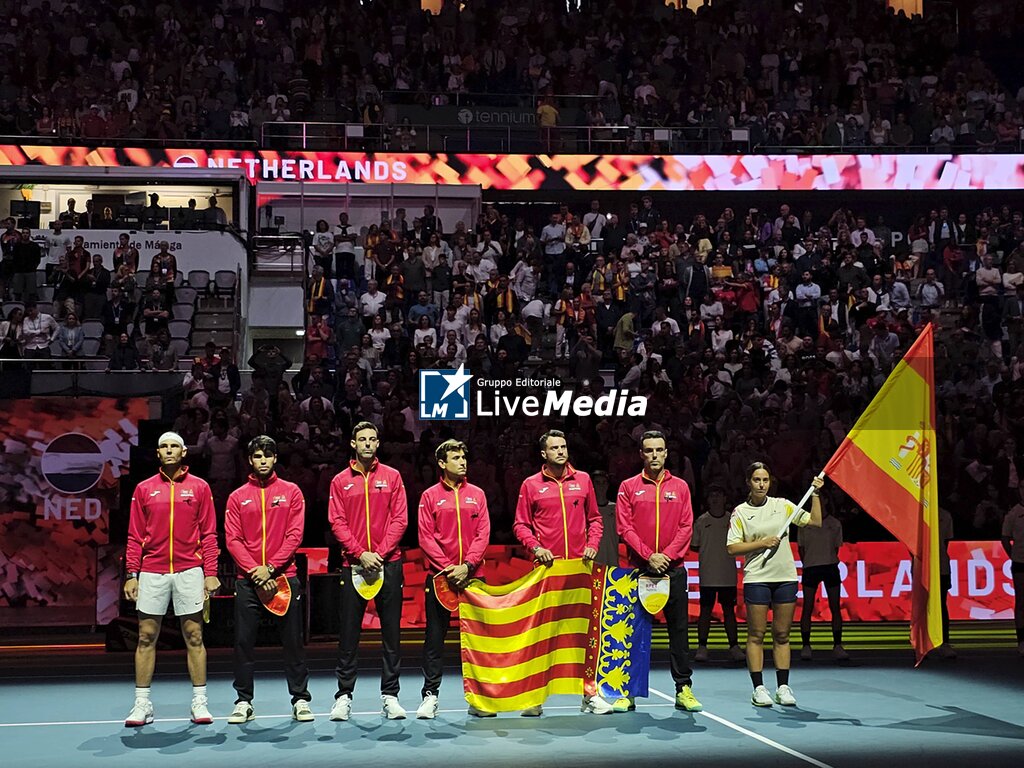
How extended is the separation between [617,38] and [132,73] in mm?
11647

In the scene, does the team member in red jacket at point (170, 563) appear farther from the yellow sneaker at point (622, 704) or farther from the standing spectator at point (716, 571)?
the standing spectator at point (716, 571)

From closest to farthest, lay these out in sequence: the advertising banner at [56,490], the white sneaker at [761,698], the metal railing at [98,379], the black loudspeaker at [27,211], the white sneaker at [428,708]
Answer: the white sneaker at [428,708] → the white sneaker at [761,698] → the advertising banner at [56,490] → the metal railing at [98,379] → the black loudspeaker at [27,211]

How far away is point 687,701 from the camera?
1058cm

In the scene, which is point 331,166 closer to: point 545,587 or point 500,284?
point 500,284

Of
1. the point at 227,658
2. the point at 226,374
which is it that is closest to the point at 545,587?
the point at 227,658

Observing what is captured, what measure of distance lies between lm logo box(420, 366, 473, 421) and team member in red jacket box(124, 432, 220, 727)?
843 centimetres

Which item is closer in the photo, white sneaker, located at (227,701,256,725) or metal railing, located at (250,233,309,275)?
white sneaker, located at (227,701,256,725)

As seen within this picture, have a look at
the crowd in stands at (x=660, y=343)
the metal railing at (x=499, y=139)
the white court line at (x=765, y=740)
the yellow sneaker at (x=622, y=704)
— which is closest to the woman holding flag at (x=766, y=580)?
the white court line at (x=765, y=740)

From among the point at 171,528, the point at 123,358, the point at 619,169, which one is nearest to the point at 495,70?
the point at 619,169

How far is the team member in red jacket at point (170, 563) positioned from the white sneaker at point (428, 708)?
1.63m

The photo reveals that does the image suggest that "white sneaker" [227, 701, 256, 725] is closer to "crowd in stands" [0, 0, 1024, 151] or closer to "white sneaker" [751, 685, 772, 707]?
"white sneaker" [751, 685, 772, 707]

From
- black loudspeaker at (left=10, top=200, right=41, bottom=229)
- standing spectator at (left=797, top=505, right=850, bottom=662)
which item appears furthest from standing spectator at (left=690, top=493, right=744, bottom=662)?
black loudspeaker at (left=10, top=200, right=41, bottom=229)

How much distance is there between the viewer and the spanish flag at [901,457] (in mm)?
10609

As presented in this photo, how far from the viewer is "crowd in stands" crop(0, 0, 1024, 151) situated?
28.3 metres
